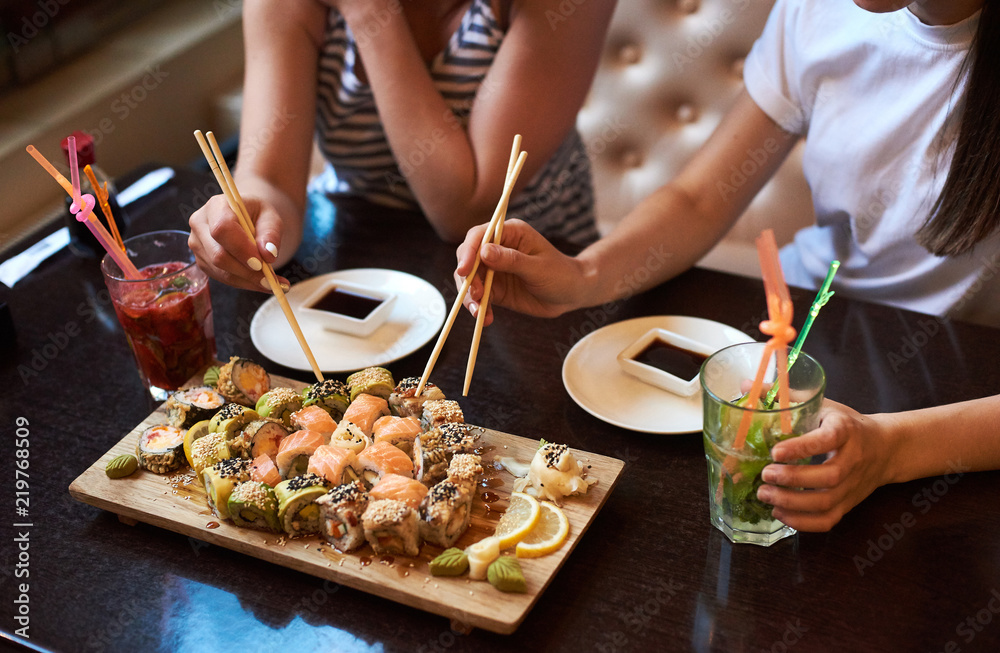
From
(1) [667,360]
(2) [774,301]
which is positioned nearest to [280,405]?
(1) [667,360]

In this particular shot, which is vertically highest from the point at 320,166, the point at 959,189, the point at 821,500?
the point at 959,189

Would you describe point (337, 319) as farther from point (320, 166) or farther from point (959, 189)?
point (320, 166)

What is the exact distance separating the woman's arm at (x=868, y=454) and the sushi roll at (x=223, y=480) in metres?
0.72

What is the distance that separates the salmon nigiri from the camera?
3.85 feet

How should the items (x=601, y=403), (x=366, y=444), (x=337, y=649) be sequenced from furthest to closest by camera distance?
(x=601, y=403) < (x=366, y=444) < (x=337, y=649)

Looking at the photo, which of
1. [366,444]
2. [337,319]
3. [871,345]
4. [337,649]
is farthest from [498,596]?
[871,345]

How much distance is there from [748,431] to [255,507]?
662mm

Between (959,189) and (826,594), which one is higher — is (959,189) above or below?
above

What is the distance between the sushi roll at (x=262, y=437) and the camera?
1239 millimetres

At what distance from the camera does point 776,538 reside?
1.12 meters

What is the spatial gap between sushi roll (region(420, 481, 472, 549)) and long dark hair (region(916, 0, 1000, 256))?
1044mm

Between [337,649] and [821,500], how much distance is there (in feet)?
2.11

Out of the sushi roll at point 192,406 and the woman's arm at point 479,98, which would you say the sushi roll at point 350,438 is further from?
the woman's arm at point 479,98

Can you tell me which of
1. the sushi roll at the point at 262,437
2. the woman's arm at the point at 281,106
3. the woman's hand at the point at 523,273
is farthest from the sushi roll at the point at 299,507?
the woman's arm at the point at 281,106
